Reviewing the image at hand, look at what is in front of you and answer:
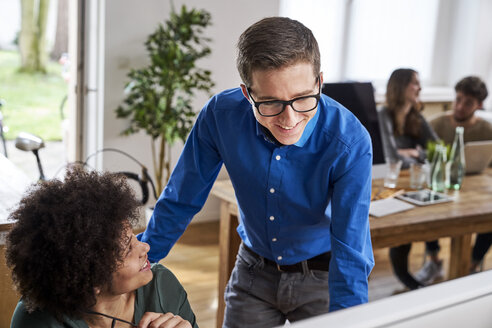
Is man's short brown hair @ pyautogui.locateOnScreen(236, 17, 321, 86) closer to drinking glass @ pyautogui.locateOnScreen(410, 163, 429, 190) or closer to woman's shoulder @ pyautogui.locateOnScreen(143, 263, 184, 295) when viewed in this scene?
woman's shoulder @ pyautogui.locateOnScreen(143, 263, 184, 295)

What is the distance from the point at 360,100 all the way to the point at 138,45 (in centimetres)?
186

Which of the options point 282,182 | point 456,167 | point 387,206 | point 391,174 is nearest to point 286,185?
point 282,182

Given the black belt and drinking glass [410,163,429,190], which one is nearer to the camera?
the black belt

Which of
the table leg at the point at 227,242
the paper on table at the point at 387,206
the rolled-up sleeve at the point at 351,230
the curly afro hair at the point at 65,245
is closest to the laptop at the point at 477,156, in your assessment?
the paper on table at the point at 387,206

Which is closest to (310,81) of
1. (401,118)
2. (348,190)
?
(348,190)

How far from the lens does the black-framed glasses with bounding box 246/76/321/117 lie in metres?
1.14

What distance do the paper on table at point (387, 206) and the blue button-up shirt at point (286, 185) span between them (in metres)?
0.86

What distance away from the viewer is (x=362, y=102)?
2.62 metres

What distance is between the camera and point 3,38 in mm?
6777

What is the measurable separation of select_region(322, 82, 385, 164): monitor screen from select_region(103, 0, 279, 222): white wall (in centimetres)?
180

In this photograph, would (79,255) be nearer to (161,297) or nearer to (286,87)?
(161,297)

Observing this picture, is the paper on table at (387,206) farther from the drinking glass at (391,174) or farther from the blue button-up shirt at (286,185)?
the blue button-up shirt at (286,185)

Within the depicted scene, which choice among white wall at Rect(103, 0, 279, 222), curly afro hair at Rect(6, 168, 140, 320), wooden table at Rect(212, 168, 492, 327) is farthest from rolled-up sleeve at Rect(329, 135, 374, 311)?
white wall at Rect(103, 0, 279, 222)

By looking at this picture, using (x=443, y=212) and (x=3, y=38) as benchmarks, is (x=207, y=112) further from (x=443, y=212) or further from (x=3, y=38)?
(x=3, y=38)
